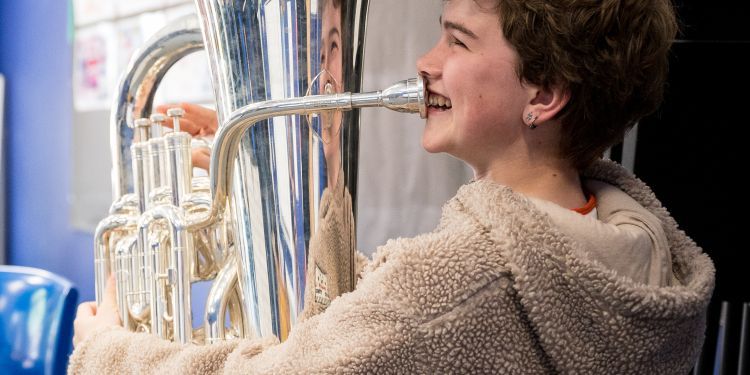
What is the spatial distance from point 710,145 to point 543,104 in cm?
49

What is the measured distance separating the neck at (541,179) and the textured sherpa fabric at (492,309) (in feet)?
0.32

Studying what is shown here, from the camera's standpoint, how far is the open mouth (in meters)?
0.71

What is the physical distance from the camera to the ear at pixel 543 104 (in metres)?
0.68

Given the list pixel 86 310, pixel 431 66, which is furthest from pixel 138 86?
pixel 431 66

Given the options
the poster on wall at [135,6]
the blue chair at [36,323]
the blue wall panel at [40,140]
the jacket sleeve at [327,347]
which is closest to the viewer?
the jacket sleeve at [327,347]

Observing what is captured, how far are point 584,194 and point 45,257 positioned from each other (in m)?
2.82

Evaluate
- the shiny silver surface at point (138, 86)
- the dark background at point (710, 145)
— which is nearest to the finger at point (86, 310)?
the shiny silver surface at point (138, 86)

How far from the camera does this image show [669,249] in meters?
0.68

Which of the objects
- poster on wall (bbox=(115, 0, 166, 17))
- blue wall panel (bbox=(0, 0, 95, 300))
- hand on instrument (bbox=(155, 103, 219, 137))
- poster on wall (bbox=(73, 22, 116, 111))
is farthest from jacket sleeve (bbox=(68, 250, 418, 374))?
blue wall panel (bbox=(0, 0, 95, 300))

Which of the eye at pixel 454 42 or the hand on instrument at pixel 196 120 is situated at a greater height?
the eye at pixel 454 42

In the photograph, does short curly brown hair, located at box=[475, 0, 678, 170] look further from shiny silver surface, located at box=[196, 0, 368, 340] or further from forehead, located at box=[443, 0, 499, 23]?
shiny silver surface, located at box=[196, 0, 368, 340]

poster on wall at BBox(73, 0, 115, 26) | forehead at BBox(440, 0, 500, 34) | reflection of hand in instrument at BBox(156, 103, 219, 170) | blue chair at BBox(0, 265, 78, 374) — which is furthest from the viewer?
poster on wall at BBox(73, 0, 115, 26)

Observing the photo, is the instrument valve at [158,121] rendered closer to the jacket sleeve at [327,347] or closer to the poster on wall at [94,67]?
the jacket sleeve at [327,347]

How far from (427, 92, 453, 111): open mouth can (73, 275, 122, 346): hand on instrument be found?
0.41m
